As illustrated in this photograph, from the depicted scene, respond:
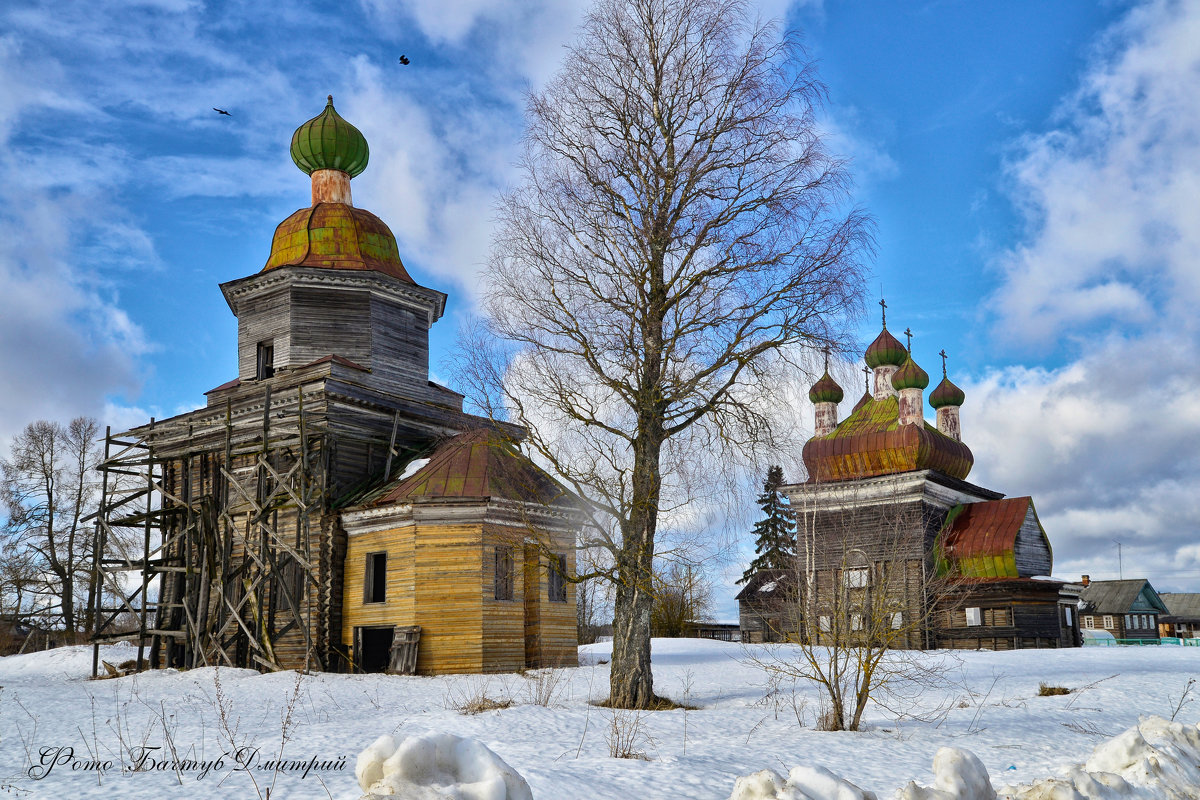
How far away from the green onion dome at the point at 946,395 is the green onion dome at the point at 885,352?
271 cm

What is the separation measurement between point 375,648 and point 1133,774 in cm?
1884

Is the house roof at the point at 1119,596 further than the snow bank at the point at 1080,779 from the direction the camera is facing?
Yes

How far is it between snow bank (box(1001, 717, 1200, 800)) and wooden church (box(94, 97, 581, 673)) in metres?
11.3

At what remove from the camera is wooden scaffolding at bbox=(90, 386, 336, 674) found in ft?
70.6

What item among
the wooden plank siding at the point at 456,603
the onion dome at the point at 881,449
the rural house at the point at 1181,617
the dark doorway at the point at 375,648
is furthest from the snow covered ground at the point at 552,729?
the rural house at the point at 1181,617

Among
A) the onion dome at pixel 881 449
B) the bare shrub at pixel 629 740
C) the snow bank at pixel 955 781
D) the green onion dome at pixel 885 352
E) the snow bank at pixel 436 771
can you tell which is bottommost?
the bare shrub at pixel 629 740

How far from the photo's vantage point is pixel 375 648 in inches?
910

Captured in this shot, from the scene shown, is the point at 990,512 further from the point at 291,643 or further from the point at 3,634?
the point at 3,634

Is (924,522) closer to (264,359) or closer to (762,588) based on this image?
(762,588)

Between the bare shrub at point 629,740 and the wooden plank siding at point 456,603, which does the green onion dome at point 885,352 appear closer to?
the wooden plank siding at point 456,603

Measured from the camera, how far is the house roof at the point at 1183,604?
63769 millimetres

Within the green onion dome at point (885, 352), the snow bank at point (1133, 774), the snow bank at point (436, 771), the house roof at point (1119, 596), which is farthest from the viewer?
the house roof at point (1119, 596)

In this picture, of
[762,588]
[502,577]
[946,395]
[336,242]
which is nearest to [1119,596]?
[946,395]

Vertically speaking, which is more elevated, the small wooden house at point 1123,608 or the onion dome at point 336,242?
the onion dome at point 336,242
